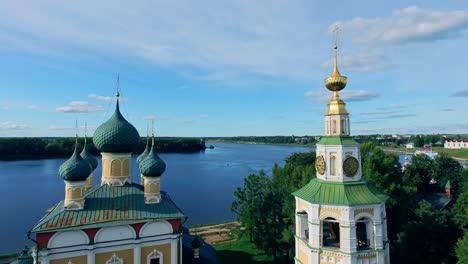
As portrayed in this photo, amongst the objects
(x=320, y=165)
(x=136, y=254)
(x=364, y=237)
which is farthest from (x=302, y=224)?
(x=136, y=254)

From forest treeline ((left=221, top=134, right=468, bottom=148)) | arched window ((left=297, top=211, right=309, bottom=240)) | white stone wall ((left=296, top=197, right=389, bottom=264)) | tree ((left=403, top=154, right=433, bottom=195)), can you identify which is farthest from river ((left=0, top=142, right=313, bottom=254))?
forest treeline ((left=221, top=134, right=468, bottom=148))

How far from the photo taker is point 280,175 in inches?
813

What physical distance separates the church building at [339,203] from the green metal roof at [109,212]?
4193 millimetres

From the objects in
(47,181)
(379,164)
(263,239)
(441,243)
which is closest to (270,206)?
(263,239)

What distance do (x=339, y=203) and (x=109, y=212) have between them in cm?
672

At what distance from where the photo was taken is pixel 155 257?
1011cm

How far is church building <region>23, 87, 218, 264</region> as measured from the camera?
921cm

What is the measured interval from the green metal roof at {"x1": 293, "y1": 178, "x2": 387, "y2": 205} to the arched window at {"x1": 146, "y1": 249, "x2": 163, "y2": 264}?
484 cm

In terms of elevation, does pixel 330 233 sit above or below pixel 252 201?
below

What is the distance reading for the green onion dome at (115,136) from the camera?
11.4m

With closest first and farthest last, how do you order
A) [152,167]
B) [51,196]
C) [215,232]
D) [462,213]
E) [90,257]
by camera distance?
[90,257], [152,167], [462,213], [215,232], [51,196]

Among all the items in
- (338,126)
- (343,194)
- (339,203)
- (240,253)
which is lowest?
(240,253)

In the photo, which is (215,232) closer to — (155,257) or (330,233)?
(330,233)

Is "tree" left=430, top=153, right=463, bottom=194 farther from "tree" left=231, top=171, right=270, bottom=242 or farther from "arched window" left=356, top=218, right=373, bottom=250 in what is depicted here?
"arched window" left=356, top=218, right=373, bottom=250
